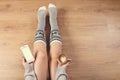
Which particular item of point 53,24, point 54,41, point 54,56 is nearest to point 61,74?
point 54,56

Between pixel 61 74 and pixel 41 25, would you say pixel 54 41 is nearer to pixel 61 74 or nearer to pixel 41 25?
pixel 41 25

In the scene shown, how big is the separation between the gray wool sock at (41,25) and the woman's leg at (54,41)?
0.17 ft

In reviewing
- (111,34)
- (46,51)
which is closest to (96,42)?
(111,34)

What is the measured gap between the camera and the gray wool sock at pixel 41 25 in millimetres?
1414

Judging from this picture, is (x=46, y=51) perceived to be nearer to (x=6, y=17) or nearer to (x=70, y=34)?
(x=70, y=34)

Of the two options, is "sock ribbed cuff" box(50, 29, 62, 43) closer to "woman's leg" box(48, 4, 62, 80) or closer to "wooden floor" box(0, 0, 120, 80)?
"woman's leg" box(48, 4, 62, 80)

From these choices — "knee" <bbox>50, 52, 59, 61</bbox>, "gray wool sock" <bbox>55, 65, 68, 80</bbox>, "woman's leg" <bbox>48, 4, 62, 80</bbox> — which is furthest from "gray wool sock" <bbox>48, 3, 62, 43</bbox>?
"gray wool sock" <bbox>55, 65, 68, 80</bbox>

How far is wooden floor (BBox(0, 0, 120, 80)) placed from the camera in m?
1.41

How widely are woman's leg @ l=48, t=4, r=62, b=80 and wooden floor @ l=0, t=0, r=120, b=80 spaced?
8cm

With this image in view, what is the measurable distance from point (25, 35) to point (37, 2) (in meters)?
0.32

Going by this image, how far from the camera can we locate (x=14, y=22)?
161 centimetres

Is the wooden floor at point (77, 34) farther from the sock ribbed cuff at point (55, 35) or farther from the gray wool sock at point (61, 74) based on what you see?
the gray wool sock at point (61, 74)

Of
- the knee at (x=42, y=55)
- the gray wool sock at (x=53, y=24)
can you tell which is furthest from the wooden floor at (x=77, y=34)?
the knee at (x=42, y=55)

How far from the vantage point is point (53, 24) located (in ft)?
4.98
